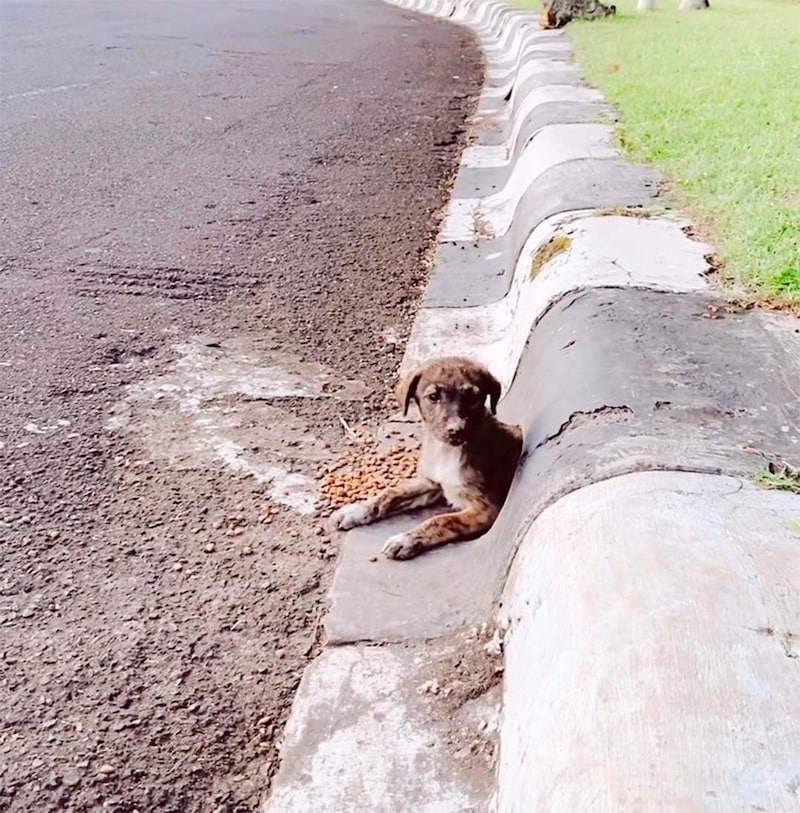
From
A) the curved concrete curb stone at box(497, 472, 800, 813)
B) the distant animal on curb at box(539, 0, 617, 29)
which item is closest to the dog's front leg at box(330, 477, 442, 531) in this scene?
the curved concrete curb stone at box(497, 472, 800, 813)

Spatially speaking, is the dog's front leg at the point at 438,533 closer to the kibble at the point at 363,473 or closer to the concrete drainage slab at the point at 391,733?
the kibble at the point at 363,473

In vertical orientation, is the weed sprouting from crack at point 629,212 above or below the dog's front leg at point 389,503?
above

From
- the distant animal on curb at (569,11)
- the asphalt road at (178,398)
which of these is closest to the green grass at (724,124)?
the distant animal on curb at (569,11)

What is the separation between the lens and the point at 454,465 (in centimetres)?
350

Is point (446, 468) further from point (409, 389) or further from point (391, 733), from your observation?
point (391, 733)

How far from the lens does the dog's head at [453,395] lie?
3416 millimetres

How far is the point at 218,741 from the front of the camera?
2.54 meters

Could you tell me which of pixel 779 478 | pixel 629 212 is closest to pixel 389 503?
pixel 779 478

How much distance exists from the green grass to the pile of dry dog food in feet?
4.10

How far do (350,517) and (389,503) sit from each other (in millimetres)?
145

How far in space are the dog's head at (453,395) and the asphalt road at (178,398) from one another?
481mm

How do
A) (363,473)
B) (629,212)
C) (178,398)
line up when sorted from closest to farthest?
(363,473), (178,398), (629,212)

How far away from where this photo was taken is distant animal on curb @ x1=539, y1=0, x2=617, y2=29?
535 inches

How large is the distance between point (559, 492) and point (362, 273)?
124 inches
